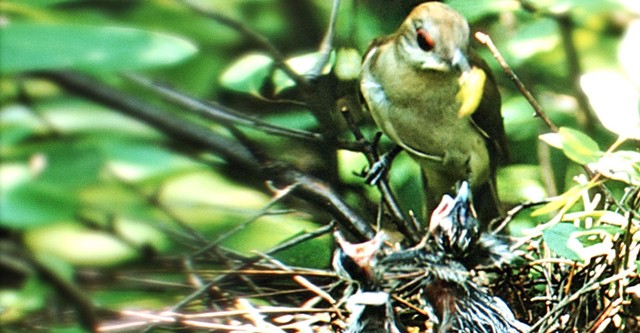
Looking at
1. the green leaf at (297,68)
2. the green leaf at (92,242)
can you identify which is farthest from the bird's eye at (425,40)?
the green leaf at (92,242)

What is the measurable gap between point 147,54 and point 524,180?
0.51 metres

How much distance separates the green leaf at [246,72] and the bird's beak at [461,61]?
206 mm

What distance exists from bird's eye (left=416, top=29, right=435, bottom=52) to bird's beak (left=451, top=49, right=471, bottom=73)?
0.04 m

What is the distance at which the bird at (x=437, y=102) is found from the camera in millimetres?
1112

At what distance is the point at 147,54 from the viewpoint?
911 mm

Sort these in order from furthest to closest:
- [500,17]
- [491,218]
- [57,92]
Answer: [500,17], [491,218], [57,92]

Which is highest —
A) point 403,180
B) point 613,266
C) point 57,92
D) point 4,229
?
point 57,92

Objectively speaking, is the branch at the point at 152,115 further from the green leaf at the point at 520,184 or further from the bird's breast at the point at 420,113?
the green leaf at the point at 520,184

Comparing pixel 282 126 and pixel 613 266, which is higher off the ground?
pixel 282 126

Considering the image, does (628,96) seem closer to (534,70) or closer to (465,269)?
(465,269)

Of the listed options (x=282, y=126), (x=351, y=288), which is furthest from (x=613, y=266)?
(x=282, y=126)

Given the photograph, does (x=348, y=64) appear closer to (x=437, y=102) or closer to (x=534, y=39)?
(x=437, y=102)

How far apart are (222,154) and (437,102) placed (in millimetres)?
A: 275

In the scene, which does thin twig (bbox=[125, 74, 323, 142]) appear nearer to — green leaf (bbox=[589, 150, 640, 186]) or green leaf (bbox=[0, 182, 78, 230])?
green leaf (bbox=[0, 182, 78, 230])
